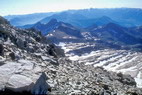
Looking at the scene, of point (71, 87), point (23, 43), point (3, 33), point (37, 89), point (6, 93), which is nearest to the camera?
point (6, 93)

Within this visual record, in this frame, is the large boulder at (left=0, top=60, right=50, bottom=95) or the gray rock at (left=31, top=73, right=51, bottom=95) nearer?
the large boulder at (left=0, top=60, right=50, bottom=95)

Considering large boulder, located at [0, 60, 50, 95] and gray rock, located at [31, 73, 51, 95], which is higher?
large boulder, located at [0, 60, 50, 95]

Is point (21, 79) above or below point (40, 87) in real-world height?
above

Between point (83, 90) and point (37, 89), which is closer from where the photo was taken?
point (37, 89)

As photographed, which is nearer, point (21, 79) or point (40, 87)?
point (21, 79)

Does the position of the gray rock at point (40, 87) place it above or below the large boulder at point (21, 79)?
below

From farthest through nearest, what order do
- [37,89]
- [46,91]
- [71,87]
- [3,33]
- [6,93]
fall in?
[3,33] < [71,87] < [46,91] < [37,89] < [6,93]

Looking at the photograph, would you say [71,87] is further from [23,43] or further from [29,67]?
[23,43]

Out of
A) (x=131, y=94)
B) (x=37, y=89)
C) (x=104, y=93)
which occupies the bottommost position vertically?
(x=131, y=94)

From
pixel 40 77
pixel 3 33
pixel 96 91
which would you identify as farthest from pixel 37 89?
pixel 3 33

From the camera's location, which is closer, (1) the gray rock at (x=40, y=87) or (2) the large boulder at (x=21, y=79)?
(2) the large boulder at (x=21, y=79)

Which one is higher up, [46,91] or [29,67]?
[29,67]
